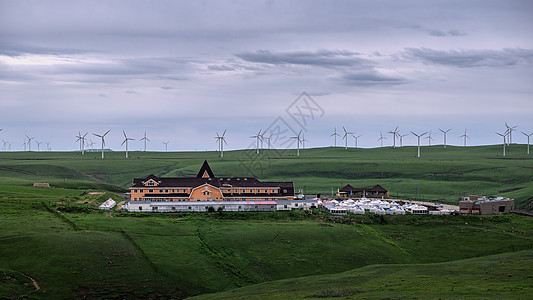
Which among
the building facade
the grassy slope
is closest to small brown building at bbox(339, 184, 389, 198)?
the building facade

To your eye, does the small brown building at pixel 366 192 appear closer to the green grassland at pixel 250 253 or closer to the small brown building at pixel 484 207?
the small brown building at pixel 484 207

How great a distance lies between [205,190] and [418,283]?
60.3 metres

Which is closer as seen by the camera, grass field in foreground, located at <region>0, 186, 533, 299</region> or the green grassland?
the green grassland

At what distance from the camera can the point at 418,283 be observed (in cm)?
4656

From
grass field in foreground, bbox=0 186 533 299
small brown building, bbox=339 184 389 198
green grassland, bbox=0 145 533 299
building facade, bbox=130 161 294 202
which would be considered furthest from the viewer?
small brown building, bbox=339 184 389 198

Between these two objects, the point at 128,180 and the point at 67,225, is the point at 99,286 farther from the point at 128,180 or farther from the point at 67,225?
the point at 128,180

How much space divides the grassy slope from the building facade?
4608 centimetres

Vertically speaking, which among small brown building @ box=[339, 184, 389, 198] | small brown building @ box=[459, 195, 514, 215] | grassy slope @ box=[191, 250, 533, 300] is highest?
small brown building @ box=[339, 184, 389, 198]

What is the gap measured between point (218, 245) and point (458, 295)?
3521 cm

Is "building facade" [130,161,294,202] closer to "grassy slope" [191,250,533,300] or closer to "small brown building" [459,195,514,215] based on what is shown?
"small brown building" [459,195,514,215]

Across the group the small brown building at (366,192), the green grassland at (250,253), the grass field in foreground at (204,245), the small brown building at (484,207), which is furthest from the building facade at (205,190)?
the small brown building at (484,207)

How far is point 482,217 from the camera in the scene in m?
88.4

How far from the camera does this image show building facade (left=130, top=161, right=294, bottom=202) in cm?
10188

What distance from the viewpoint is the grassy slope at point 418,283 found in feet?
132
